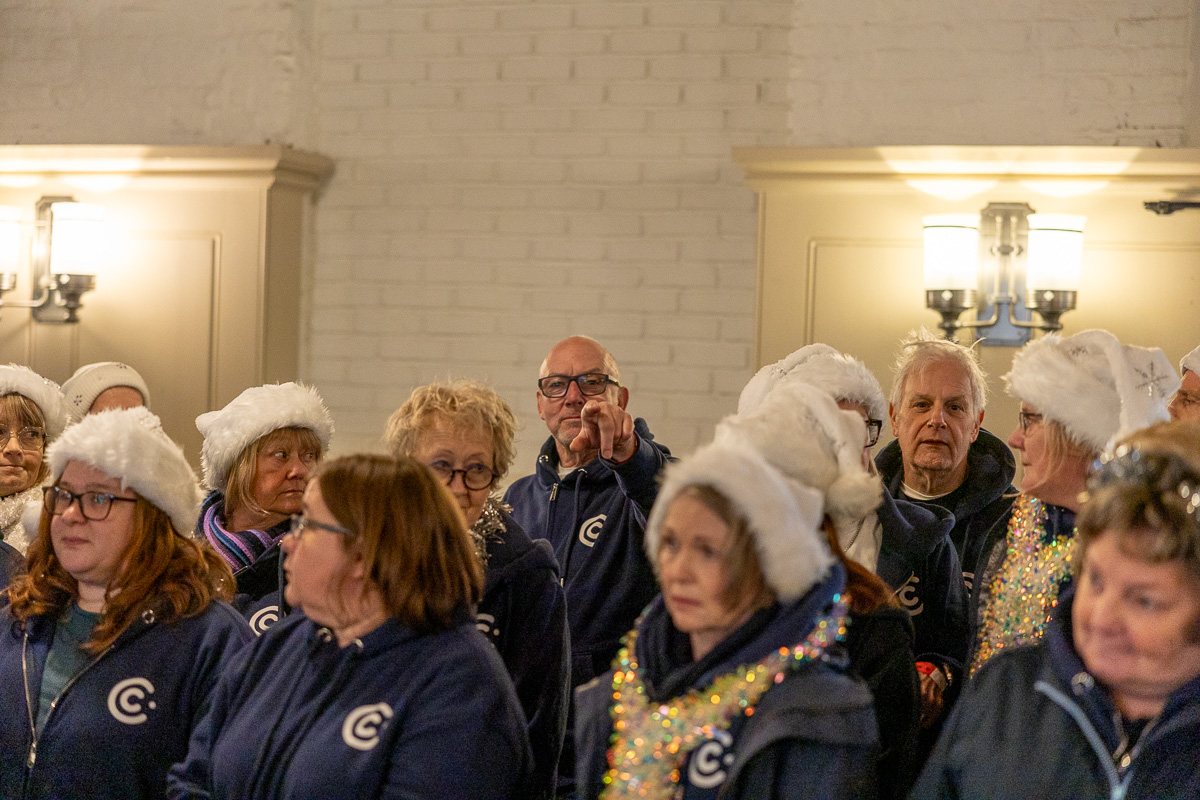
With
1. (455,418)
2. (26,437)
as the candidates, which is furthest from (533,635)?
(26,437)

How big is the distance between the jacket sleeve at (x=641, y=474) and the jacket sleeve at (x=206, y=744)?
1.02m

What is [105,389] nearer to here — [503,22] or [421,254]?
[421,254]

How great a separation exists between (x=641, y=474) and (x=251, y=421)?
91 centimetres

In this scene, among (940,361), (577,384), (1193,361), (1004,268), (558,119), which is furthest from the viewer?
(558,119)

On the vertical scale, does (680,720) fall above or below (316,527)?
below

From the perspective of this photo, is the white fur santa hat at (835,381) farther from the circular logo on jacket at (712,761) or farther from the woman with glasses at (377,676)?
the circular logo on jacket at (712,761)

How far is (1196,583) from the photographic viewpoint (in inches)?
57.9

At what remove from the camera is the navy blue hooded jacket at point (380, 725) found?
173 cm

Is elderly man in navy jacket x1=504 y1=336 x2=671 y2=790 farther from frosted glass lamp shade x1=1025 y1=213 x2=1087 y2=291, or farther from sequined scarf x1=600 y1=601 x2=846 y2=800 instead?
frosted glass lamp shade x1=1025 y1=213 x2=1087 y2=291

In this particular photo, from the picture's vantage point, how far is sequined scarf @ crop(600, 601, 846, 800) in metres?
1.62

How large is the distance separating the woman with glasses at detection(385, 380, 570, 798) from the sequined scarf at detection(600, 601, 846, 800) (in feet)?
1.47

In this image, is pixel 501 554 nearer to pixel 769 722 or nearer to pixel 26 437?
pixel 769 722

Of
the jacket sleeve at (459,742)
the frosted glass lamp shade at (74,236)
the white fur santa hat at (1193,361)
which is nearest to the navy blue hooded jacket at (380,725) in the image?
the jacket sleeve at (459,742)

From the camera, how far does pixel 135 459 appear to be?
220 cm
